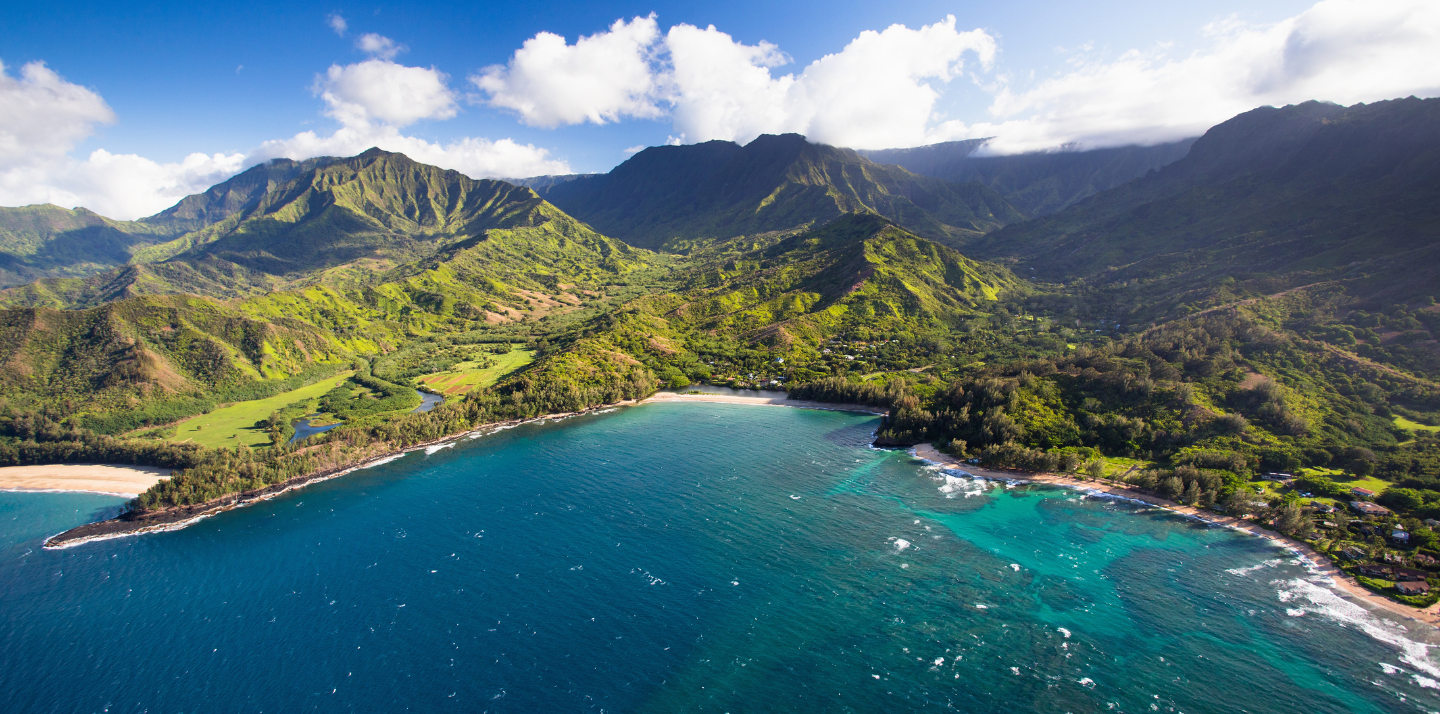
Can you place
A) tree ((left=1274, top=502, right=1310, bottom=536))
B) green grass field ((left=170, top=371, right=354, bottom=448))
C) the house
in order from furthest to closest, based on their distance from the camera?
green grass field ((left=170, top=371, right=354, bottom=448)) < the house < tree ((left=1274, top=502, right=1310, bottom=536))

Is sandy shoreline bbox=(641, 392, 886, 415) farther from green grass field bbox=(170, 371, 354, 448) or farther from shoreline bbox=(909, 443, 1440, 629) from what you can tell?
green grass field bbox=(170, 371, 354, 448)

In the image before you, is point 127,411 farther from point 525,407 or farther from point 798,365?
point 798,365

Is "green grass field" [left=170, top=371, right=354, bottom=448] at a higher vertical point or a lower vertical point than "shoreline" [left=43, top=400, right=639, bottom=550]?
higher

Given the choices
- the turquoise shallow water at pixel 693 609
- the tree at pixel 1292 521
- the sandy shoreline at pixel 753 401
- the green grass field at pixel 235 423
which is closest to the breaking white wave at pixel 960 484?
the turquoise shallow water at pixel 693 609

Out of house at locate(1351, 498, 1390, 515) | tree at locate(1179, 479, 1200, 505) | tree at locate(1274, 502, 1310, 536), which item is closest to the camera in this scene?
tree at locate(1274, 502, 1310, 536)

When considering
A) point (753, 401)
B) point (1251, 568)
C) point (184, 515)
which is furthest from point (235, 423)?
point (1251, 568)

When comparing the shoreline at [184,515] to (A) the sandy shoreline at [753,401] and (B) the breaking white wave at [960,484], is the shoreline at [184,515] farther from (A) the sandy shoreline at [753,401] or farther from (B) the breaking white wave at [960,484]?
Result: (B) the breaking white wave at [960,484]

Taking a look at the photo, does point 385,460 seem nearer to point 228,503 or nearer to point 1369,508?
point 228,503

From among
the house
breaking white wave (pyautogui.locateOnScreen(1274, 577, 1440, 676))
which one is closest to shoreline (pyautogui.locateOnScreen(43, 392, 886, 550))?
the house
